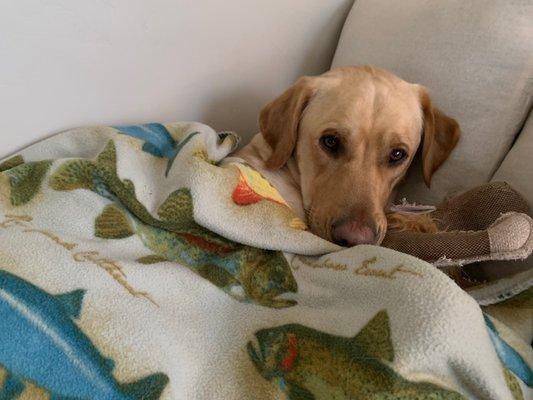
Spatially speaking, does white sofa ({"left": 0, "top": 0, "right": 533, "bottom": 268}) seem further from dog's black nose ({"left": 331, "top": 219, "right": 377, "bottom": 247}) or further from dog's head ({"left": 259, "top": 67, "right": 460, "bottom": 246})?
dog's black nose ({"left": 331, "top": 219, "right": 377, "bottom": 247})

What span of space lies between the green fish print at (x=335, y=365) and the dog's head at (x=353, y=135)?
16.0 inches

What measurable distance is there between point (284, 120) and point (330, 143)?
16 centimetres

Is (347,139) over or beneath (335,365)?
over

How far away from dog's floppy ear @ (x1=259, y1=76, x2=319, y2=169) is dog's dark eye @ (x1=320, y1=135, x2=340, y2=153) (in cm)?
9

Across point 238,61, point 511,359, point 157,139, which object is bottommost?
point 511,359

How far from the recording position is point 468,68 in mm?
1316

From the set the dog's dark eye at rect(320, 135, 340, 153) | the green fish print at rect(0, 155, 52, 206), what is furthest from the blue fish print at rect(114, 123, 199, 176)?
the dog's dark eye at rect(320, 135, 340, 153)

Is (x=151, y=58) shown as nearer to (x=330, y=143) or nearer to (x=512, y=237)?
(x=330, y=143)

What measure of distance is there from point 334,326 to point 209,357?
21 cm

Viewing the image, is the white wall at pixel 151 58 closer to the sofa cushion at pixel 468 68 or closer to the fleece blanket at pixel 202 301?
the fleece blanket at pixel 202 301

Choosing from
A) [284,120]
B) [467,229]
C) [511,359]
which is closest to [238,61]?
[284,120]

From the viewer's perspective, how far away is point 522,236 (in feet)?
2.99

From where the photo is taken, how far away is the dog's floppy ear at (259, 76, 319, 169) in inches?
52.8

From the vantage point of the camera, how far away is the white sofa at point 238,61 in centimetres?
113
